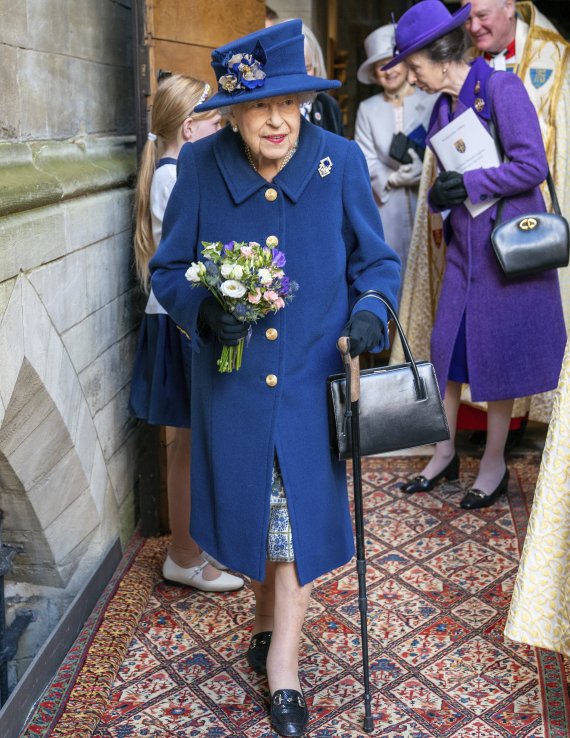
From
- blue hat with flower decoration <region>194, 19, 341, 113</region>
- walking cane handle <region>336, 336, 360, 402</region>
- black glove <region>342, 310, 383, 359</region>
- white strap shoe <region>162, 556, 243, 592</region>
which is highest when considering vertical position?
blue hat with flower decoration <region>194, 19, 341, 113</region>

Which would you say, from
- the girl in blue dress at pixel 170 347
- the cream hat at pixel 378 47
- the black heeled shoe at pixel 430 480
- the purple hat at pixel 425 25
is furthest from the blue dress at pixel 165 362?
the cream hat at pixel 378 47

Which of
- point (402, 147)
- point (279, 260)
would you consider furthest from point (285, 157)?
point (402, 147)

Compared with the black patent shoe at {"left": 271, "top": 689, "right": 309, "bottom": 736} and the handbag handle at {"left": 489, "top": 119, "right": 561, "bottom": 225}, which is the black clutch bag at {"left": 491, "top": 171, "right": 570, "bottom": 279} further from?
the black patent shoe at {"left": 271, "top": 689, "right": 309, "bottom": 736}

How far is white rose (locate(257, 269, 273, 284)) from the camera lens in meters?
2.39

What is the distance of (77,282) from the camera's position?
323 centimetres

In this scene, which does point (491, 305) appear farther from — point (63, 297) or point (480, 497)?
point (63, 297)

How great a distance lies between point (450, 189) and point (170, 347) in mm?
1250

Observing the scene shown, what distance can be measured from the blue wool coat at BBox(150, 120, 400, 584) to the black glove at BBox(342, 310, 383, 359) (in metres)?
0.03

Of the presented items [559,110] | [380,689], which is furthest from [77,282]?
[559,110]

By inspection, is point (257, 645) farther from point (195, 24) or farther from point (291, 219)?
point (195, 24)

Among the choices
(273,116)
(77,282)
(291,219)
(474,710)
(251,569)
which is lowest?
(474,710)

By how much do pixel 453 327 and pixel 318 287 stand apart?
63.0 inches

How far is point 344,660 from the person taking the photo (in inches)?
125

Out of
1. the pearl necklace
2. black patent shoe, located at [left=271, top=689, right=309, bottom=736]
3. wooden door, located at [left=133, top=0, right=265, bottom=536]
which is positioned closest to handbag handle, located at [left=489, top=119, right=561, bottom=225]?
wooden door, located at [left=133, top=0, right=265, bottom=536]
